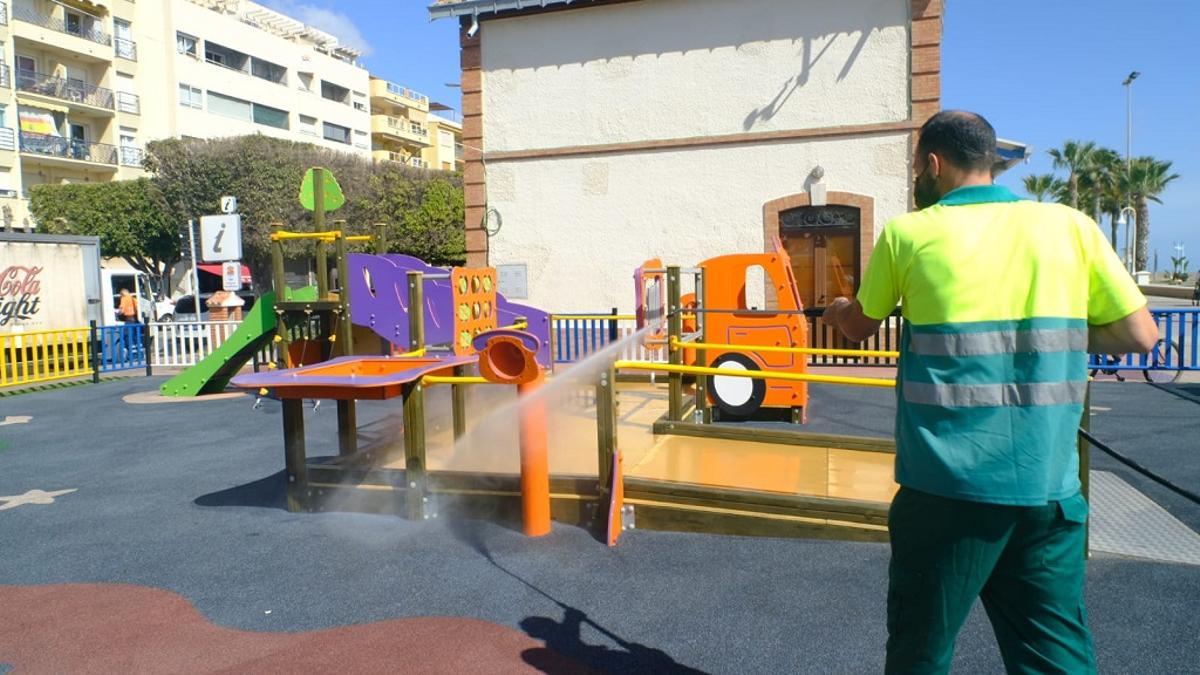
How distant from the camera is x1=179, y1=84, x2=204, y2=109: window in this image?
4419 centimetres

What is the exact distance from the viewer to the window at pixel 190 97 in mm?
44188

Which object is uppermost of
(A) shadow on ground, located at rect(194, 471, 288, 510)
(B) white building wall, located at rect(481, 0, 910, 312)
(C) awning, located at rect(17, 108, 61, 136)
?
(C) awning, located at rect(17, 108, 61, 136)

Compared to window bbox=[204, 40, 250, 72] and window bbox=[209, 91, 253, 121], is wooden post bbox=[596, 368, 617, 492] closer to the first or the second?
window bbox=[209, 91, 253, 121]

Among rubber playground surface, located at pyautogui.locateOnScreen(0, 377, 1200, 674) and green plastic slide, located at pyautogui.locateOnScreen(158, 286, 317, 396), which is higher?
green plastic slide, located at pyautogui.locateOnScreen(158, 286, 317, 396)

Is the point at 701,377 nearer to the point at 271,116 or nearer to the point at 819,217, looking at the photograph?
the point at 819,217

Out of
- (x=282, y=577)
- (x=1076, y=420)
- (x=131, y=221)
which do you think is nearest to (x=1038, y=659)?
(x=1076, y=420)

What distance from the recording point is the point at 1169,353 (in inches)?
500

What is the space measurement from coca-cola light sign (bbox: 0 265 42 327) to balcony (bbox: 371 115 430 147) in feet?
158

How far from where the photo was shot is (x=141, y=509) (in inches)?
243

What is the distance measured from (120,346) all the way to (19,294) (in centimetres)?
207

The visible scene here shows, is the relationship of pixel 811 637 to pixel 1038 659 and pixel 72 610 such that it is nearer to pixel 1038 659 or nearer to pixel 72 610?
pixel 1038 659

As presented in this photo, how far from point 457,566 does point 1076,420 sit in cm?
340

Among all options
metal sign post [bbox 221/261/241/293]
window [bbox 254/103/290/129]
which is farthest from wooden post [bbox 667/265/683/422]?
window [bbox 254/103/290/129]

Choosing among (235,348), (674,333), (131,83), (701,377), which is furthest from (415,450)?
(131,83)
